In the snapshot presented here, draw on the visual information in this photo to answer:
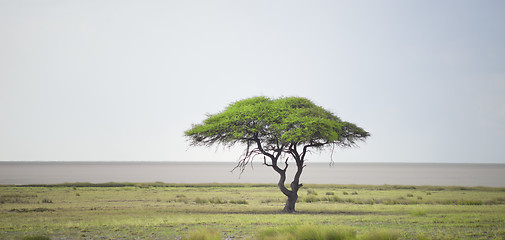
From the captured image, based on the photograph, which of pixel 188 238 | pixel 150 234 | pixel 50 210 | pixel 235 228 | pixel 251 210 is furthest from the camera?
pixel 251 210

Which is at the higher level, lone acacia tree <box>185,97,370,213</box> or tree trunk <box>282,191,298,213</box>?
lone acacia tree <box>185,97,370,213</box>

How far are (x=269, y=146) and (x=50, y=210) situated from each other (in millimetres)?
18086

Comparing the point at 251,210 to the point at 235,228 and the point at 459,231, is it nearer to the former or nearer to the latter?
the point at 235,228

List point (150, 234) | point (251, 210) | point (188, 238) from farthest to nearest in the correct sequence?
point (251, 210) → point (150, 234) → point (188, 238)

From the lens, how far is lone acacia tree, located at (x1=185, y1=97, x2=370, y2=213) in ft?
94.7

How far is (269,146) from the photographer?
33.5 m

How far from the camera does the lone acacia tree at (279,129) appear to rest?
28.9m

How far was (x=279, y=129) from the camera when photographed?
1144 inches

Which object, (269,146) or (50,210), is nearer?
(50,210)

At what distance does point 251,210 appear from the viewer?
32406 millimetres

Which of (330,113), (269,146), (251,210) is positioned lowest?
(251,210)

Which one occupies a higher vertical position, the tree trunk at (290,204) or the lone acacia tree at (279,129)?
the lone acacia tree at (279,129)

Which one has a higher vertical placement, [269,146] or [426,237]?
[269,146]

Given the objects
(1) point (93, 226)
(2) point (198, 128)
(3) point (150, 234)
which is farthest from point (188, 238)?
(2) point (198, 128)
